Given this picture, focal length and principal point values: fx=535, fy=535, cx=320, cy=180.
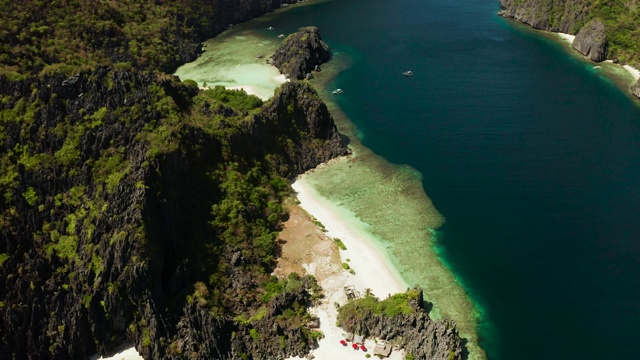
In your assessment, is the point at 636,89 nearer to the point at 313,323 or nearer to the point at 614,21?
the point at 614,21

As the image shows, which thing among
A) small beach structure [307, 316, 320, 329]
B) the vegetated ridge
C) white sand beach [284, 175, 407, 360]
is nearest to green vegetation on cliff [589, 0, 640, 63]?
the vegetated ridge

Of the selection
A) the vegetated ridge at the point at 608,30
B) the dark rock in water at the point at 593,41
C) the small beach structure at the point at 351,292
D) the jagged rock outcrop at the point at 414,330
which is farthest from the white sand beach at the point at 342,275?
the vegetated ridge at the point at 608,30

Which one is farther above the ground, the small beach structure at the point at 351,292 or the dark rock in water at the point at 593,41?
the dark rock in water at the point at 593,41

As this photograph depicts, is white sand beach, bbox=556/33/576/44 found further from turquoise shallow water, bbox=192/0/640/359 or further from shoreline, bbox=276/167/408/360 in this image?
shoreline, bbox=276/167/408/360

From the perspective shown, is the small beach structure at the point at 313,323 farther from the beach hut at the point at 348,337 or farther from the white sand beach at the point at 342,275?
the beach hut at the point at 348,337

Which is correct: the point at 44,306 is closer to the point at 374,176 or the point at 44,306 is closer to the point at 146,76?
the point at 146,76
